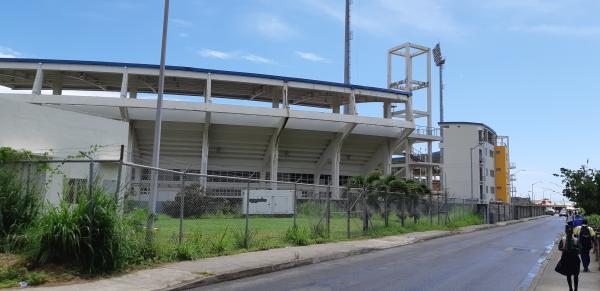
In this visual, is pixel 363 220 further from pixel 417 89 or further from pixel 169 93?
pixel 417 89

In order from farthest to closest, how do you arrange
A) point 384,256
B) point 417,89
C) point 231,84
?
point 417,89
point 231,84
point 384,256

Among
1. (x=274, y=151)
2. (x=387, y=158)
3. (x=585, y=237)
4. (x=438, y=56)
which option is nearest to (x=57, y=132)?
(x=585, y=237)

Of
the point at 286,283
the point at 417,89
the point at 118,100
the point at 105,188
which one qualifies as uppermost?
the point at 417,89

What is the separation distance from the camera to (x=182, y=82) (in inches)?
1837

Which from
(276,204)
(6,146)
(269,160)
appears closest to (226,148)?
(269,160)

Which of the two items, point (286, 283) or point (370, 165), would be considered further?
point (370, 165)

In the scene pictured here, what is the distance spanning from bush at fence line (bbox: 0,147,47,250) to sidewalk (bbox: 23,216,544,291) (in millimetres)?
2899

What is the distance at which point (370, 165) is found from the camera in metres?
56.9

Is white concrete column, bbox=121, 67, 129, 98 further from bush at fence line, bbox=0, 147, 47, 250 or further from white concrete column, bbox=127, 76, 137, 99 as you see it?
bush at fence line, bbox=0, 147, 47, 250

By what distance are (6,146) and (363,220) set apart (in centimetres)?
1632

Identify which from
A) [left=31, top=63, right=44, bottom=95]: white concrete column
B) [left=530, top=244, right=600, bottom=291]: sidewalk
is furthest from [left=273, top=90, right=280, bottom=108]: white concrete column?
[left=530, top=244, right=600, bottom=291]: sidewalk

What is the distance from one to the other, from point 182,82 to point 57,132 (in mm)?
22338

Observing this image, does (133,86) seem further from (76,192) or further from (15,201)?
(76,192)

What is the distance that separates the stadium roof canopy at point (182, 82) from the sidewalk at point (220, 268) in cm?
2834
